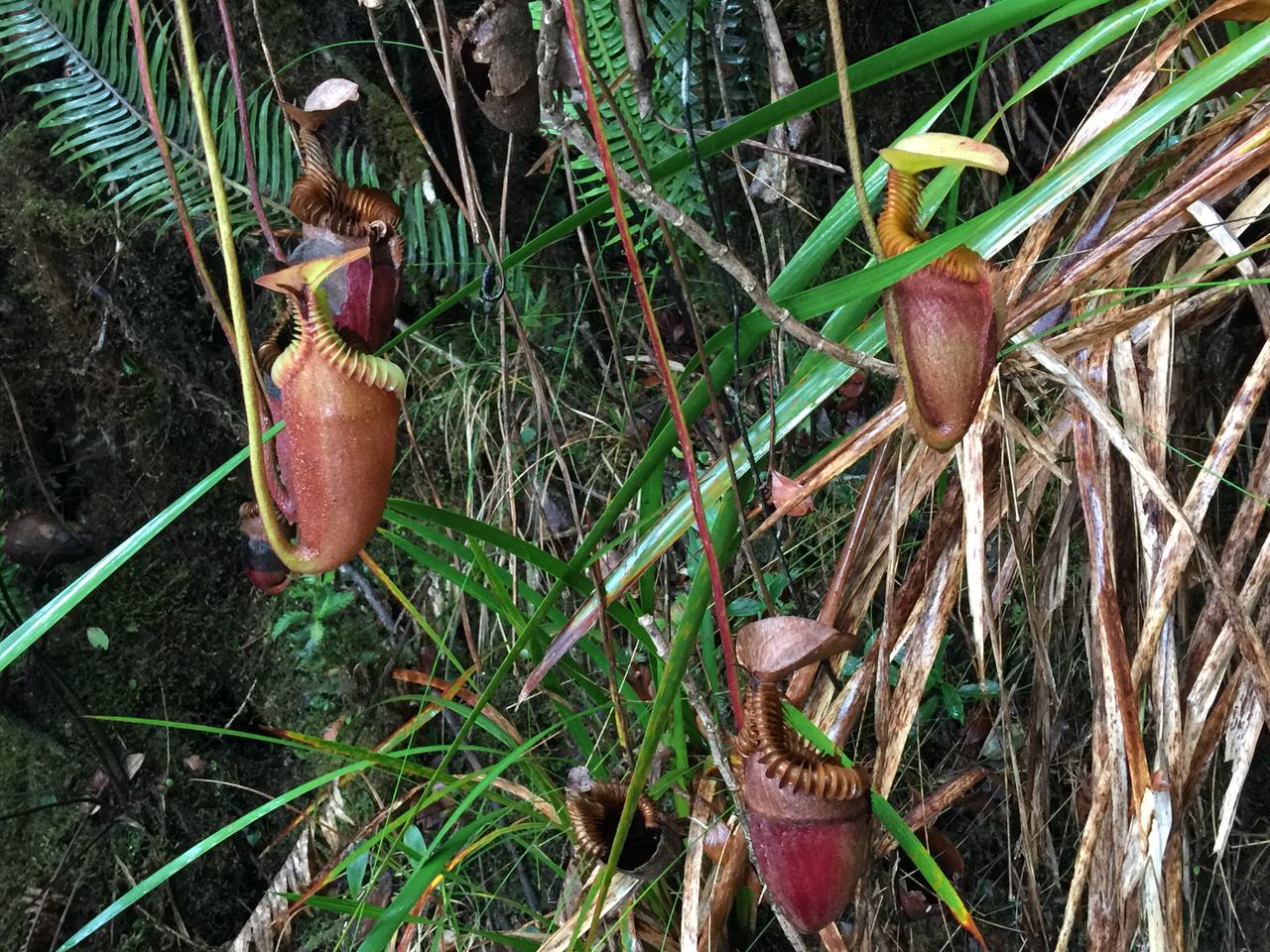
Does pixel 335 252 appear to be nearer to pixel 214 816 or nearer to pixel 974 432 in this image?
pixel 974 432

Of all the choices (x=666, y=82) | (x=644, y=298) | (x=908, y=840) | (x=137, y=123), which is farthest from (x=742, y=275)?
(x=137, y=123)

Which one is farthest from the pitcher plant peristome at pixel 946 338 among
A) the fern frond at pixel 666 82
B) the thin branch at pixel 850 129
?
the fern frond at pixel 666 82

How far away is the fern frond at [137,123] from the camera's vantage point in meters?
1.49

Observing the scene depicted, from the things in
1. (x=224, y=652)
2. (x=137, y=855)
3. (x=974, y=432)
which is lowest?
(x=137, y=855)

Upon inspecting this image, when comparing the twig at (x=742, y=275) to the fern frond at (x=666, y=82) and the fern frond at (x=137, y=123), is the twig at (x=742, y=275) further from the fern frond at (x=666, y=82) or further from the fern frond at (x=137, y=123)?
the fern frond at (x=137, y=123)

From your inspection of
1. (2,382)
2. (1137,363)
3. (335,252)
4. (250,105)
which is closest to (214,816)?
(2,382)

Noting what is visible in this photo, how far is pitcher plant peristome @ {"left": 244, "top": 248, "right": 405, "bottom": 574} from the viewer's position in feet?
1.87

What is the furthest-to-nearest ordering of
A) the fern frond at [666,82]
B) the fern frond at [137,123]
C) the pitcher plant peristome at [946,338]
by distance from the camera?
1. the fern frond at [137,123]
2. the fern frond at [666,82]
3. the pitcher plant peristome at [946,338]

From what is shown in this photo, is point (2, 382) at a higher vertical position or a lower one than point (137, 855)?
higher

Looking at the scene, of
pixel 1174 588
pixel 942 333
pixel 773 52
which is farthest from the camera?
pixel 773 52

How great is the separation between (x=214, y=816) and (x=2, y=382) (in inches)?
33.2

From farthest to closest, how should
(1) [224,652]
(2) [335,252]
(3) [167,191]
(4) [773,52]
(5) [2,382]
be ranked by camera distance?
(1) [224,652]
(5) [2,382]
(3) [167,191]
(4) [773,52]
(2) [335,252]

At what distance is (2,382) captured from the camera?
164cm

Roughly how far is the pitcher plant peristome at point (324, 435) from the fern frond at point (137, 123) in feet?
2.96
